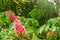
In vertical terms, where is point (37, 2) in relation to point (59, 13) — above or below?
above

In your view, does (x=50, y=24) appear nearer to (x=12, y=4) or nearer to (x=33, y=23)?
(x=33, y=23)

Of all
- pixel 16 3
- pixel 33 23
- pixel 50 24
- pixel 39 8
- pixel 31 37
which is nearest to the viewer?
pixel 31 37

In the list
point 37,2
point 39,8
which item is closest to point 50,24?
point 39,8

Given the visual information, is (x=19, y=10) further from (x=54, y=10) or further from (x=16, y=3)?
(x=54, y=10)

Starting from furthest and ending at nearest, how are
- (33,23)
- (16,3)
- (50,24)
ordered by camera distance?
(16,3) < (33,23) < (50,24)

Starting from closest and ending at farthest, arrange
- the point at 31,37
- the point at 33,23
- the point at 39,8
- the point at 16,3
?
the point at 31,37, the point at 33,23, the point at 39,8, the point at 16,3

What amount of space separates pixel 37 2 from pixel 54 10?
227mm

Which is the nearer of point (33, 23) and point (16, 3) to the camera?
point (33, 23)

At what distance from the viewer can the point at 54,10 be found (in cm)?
210

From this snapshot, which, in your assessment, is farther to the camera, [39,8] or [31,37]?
[39,8]

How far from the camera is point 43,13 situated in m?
2.07

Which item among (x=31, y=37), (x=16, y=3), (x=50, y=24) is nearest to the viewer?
(x=31, y=37)

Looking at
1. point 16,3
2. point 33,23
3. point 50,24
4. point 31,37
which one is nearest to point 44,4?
point 16,3

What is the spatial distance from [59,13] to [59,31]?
651 mm
